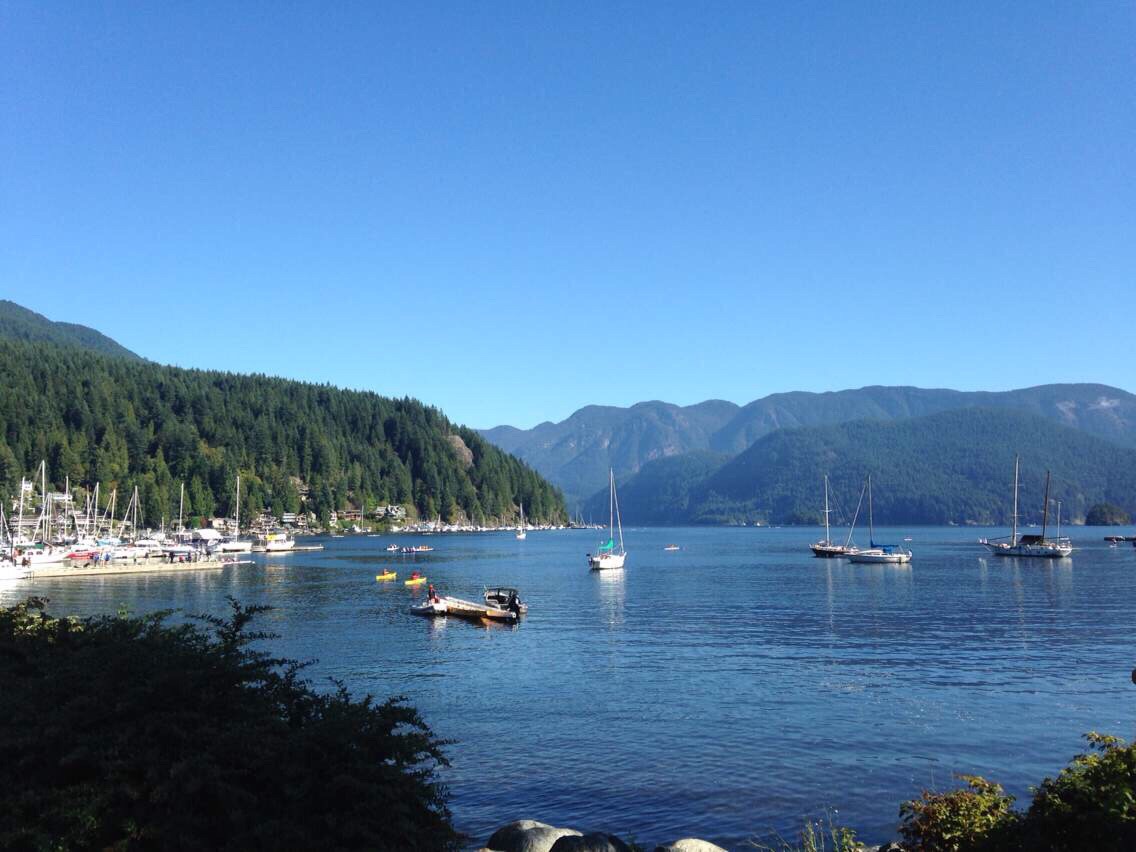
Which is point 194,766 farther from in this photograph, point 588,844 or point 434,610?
point 434,610

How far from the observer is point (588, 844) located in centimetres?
1658

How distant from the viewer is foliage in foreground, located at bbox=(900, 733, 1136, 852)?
11.2 m

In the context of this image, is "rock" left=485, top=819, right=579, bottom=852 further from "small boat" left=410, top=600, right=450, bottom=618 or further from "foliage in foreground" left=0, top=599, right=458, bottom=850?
"small boat" left=410, top=600, right=450, bottom=618

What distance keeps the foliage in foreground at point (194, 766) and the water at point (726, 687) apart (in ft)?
28.3

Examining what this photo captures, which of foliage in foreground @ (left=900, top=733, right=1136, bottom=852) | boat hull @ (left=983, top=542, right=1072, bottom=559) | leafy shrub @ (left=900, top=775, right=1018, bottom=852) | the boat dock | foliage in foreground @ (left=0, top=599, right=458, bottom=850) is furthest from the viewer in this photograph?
boat hull @ (left=983, top=542, right=1072, bottom=559)

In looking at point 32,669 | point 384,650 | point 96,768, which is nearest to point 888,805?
point 96,768

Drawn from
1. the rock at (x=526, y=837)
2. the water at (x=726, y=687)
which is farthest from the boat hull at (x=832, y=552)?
the rock at (x=526, y=837)

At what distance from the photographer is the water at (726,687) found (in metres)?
23.6

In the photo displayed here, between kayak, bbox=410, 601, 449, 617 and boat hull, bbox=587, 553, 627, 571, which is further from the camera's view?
boat hull, bbox=587, 553, 627, 571

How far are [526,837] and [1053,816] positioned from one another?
10045 millimetres

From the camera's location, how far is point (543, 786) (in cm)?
2428

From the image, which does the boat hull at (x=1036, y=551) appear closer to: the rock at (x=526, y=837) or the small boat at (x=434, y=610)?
the small boat at (x=434, y=610)

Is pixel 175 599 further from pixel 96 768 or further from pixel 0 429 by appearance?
pixel 0 429

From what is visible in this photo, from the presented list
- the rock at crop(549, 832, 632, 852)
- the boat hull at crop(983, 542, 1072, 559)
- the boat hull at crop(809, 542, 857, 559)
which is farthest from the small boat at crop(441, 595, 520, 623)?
the boat hull at crop(983, 542, 1072, 559)
